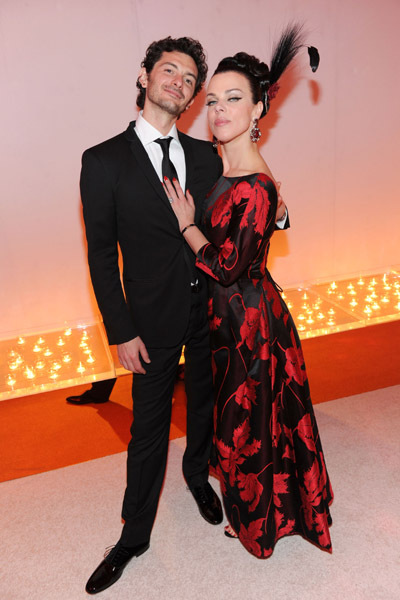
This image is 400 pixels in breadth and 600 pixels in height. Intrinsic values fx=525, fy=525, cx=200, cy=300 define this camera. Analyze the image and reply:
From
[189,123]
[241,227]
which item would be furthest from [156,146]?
[189,123]

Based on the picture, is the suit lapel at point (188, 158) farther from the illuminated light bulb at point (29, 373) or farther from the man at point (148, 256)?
the illuminated light bulb at point (29, 373)

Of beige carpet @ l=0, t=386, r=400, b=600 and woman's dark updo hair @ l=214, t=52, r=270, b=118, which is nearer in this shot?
woman's dark updo hair @ l=214, t=52, r=270, b=118

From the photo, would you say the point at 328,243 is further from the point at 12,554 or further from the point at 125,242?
the point at 12,554

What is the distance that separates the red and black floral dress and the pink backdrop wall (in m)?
1.78

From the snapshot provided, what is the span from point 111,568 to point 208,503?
485 mm

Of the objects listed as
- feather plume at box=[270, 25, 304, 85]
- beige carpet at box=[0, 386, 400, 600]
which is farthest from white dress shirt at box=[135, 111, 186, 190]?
beige carpet at box=[0, 386, 400, 600]

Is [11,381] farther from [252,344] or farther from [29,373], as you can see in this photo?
[252,344]

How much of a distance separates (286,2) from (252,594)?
3378 millimetres

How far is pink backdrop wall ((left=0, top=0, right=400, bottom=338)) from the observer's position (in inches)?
121

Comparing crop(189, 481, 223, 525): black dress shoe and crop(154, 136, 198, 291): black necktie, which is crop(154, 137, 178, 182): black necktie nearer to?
crop(154, 136, 198, 291): black necktie

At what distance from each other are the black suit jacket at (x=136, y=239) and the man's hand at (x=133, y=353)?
1.1 inches

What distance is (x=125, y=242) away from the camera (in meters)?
1.80

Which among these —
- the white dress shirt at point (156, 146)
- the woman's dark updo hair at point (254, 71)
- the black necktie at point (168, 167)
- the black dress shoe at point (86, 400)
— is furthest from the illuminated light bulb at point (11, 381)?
the woman's dark updo hair at point (254, 71)

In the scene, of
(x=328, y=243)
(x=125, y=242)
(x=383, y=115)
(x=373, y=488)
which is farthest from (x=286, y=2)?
(x=373, y=488)
